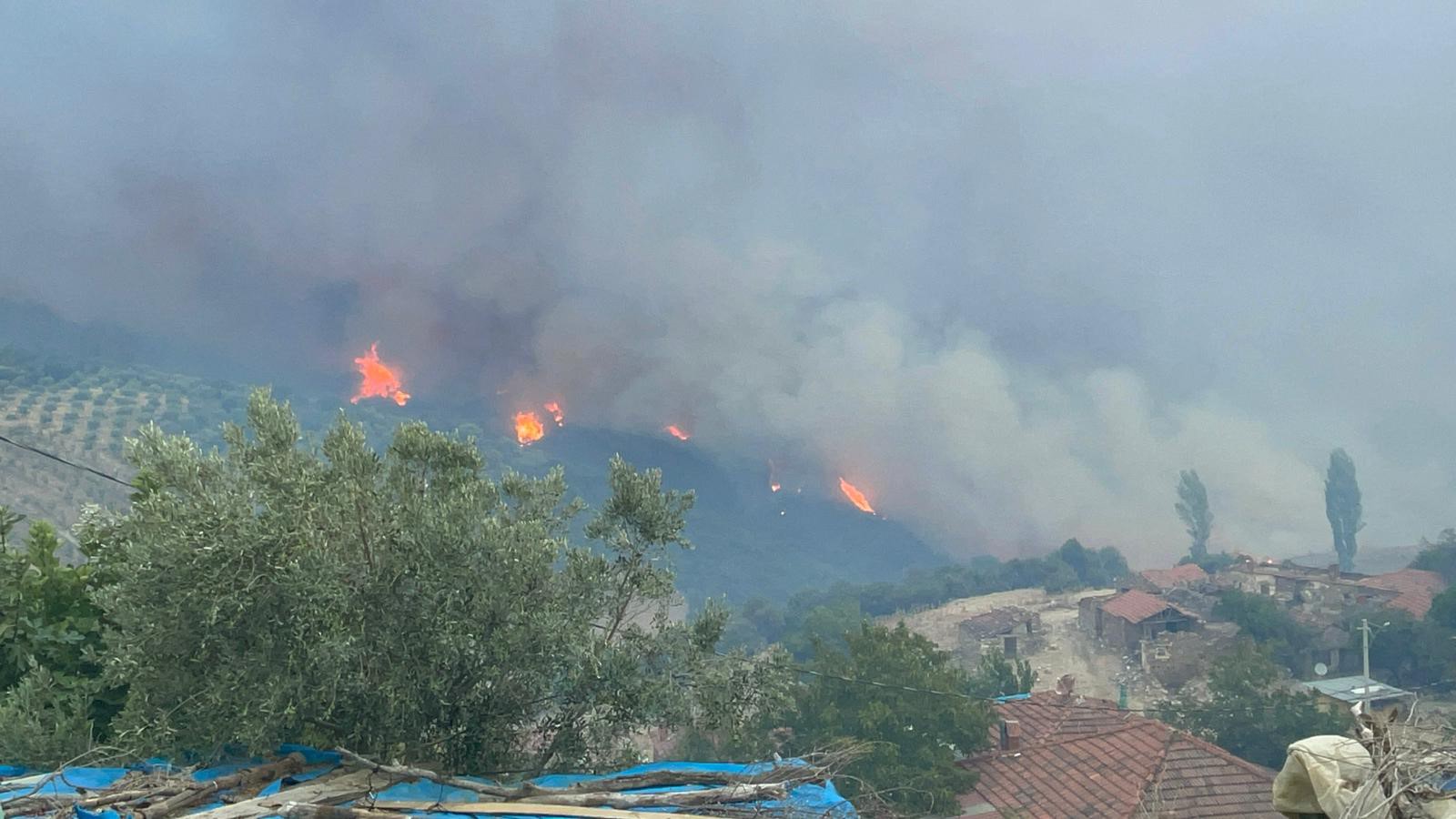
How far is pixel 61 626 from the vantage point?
1577 cm

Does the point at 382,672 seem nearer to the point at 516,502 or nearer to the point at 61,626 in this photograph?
the point at 516,502

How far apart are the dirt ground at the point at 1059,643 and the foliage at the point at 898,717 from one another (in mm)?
33500

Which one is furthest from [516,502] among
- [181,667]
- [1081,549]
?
[1081,549]

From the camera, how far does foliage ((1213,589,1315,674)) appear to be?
67125mm

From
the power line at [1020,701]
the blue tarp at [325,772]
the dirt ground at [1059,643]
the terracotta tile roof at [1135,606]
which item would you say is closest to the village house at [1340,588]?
the terracotta tile roof at [1135,606]

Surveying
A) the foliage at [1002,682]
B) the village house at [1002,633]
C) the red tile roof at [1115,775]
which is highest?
the village house at [1002,633]

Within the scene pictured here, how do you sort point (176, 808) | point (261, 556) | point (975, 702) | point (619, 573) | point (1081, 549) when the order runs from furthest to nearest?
1. point (1081, 549)
2. point (975, 702)
3. point (619, 573)
4. point (261, 556)
5. point (176, 808)

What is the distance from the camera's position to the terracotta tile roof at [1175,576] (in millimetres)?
93250

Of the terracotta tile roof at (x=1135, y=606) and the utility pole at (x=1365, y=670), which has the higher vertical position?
the terracotta tile roof at (x=1135, y=606)

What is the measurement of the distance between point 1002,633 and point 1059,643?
4812mm

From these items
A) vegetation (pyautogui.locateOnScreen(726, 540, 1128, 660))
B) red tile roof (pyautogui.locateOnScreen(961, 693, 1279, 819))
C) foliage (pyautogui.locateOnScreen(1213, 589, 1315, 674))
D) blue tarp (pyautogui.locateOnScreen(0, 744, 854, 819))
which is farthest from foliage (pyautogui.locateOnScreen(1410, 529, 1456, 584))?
blue tarp (pyautogui.locateOnScreen(0, 744, 854, 819))

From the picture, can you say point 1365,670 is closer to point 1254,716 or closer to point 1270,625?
point 1270,625

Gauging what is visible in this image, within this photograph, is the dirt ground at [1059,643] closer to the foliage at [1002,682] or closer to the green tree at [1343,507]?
the foliage at [1002,682]

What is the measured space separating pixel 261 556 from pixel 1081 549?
13232cm
